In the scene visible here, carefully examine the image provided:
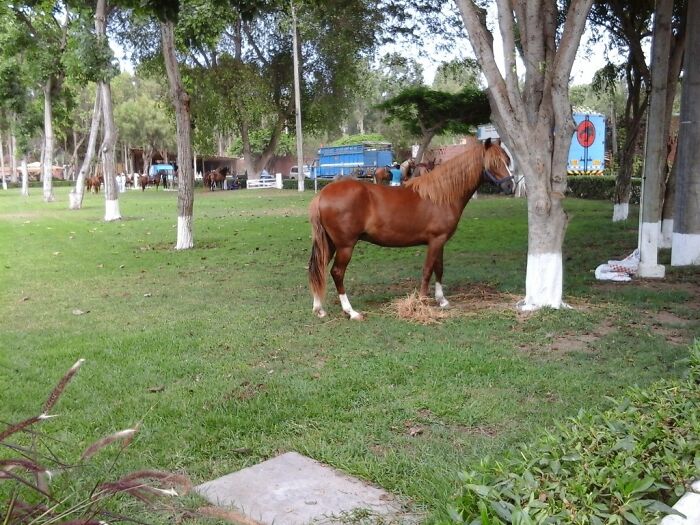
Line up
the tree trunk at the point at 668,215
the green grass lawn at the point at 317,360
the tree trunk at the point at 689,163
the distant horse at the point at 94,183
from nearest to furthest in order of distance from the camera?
the green grass lawn at the point at 317,360
the tree trunk at the point at 689,163
the tree trunk at the point at 668,215
the distant horse at the point at 94,183

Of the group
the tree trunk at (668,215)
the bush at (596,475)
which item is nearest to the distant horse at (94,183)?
the tree trunk at (668,215)

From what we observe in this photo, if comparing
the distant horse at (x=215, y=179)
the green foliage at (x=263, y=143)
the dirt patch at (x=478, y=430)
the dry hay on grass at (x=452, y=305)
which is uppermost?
the green foliage at (x=263, y=143)

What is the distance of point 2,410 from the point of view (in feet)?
14.9

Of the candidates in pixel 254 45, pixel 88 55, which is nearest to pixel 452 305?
pixel 88 55

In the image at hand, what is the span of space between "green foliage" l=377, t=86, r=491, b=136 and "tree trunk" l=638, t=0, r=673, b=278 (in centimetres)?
1574

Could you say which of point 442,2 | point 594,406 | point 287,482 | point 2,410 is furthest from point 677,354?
point 442,2

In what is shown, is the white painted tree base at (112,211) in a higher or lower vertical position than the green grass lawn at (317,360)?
higher

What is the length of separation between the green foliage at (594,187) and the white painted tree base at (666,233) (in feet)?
41.4

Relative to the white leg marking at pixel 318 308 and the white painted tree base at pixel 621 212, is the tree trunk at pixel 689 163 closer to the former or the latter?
the white leg marking at pixel 318 308

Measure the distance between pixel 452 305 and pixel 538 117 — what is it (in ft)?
7.69

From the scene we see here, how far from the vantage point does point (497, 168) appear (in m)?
7.46

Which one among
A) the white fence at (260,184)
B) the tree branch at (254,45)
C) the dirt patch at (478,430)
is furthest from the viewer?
the white fence at (260,184)

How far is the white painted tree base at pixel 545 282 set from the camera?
23.7 ft

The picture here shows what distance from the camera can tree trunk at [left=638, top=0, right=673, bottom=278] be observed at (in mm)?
9180
